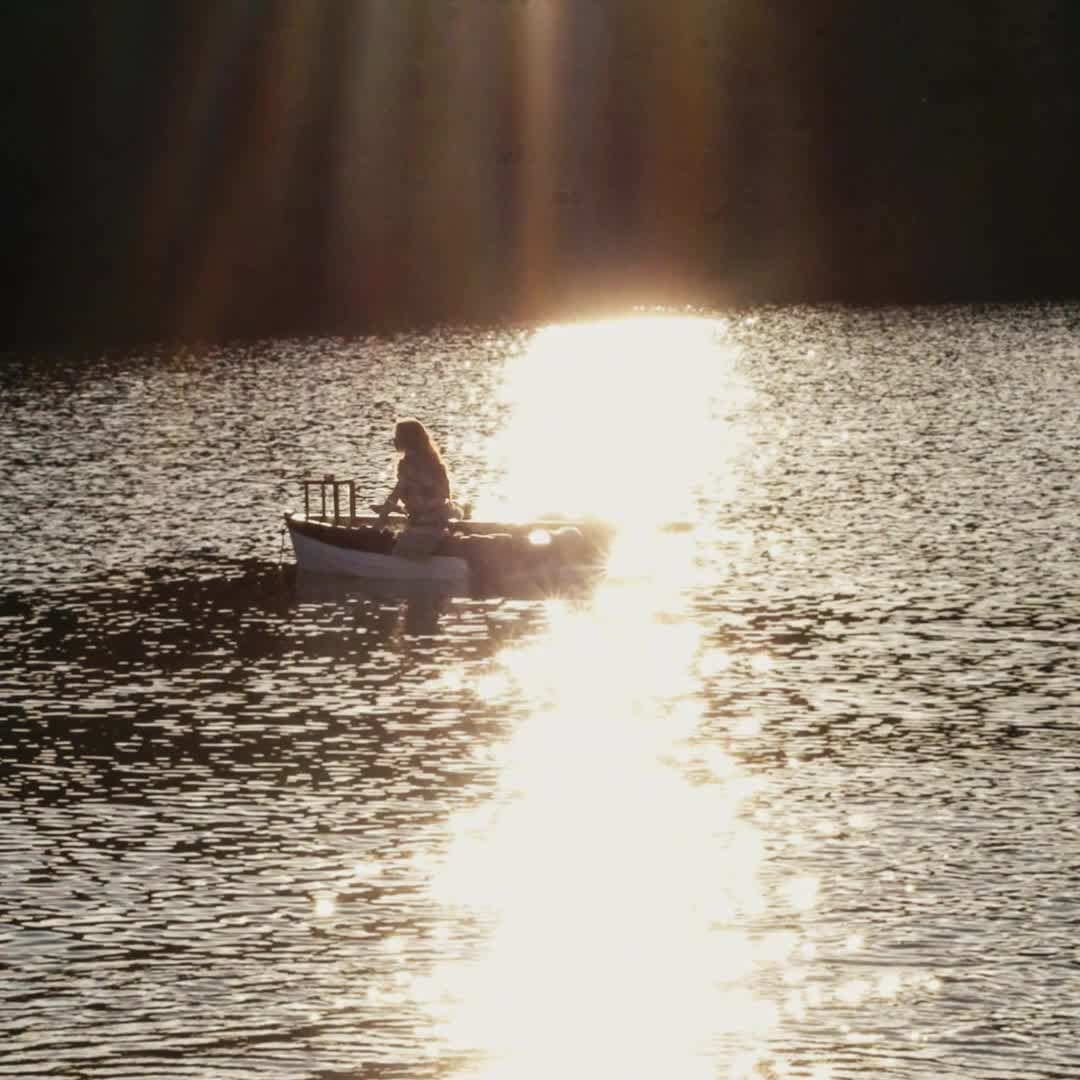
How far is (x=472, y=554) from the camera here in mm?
44594

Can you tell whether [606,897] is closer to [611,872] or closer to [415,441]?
[611,872]

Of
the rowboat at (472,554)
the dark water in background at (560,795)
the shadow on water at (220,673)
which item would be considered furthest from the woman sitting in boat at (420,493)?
the dark water in background at (560,795)

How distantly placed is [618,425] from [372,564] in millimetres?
46195

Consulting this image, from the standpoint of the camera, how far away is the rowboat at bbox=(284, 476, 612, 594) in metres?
44.7

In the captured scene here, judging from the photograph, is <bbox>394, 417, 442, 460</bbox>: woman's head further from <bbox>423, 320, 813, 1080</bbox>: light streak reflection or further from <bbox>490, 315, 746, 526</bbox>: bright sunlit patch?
<bbox>490, 315, 746, 526</bbox>: bright sunlit patch

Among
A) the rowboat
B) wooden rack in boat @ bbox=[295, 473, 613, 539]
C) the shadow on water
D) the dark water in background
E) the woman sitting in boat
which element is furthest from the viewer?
wooden rack in boat @ bbox=[295, 473, 613, 539]

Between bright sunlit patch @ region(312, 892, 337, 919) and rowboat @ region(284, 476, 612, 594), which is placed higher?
rowboat @ region(284, 476, 612, 594)

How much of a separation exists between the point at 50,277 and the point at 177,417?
271 ft

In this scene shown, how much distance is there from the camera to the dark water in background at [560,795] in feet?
67.8

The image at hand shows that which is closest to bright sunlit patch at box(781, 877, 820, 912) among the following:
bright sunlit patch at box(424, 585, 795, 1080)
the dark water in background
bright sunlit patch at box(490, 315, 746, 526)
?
the dark water in background

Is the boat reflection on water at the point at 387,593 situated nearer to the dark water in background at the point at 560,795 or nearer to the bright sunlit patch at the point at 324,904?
the dark water in background at the point at 560,795

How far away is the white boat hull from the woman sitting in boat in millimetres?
234

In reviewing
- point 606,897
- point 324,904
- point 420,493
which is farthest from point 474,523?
point 324,904

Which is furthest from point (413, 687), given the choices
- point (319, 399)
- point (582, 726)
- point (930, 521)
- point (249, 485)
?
point (319, 399)
